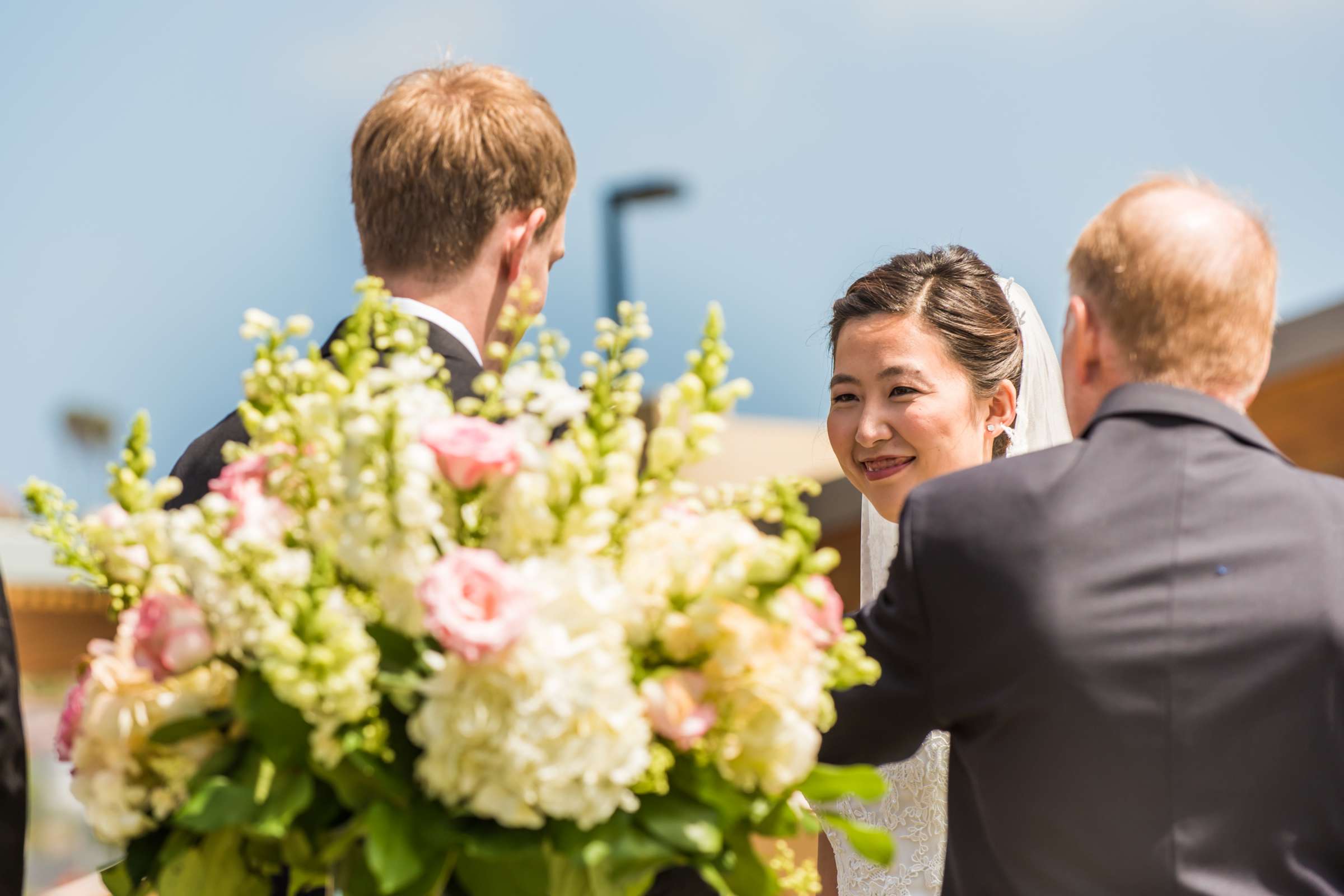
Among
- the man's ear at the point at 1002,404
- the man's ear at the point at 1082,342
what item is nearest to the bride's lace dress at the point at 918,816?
the man's ear at the point at 1002,404

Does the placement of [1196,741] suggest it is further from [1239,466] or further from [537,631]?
[537,631]

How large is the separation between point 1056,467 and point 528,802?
102 cm

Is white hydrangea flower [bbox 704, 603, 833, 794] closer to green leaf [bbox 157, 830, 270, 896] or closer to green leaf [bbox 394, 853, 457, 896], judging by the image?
green leaf [bbox 394, 853, 457, 896]

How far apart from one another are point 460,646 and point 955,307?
2.42 metres

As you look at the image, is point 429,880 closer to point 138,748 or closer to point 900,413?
point 138,748

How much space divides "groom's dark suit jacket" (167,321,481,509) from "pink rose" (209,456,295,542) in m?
0.69

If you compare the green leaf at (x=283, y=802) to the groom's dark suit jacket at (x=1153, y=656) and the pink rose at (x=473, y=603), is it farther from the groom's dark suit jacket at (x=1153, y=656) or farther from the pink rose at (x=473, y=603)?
the groom's dark suit jacket at (x=1153, y=656)

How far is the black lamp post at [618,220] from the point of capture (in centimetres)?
743

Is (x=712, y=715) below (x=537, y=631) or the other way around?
below

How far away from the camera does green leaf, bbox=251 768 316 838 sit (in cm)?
148

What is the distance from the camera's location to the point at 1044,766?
79.2 inches

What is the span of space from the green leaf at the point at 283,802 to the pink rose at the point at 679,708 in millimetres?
387

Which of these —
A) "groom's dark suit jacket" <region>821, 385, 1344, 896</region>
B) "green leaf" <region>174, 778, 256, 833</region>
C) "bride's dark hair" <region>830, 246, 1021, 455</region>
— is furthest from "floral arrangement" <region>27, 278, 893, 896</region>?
"bride's dark hair" <region>830, 246, 1021, 455</region>

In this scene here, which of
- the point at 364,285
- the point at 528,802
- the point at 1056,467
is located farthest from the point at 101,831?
the point at 1056,467
